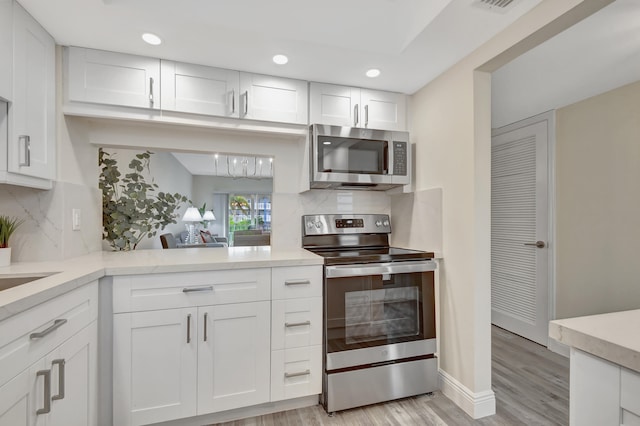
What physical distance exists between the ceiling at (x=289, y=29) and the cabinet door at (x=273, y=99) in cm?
9

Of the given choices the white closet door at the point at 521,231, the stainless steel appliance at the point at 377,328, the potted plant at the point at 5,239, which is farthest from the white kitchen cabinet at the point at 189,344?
the white closet door at the point at 521,231

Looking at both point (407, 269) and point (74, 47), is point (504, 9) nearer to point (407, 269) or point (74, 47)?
point (407, 269)

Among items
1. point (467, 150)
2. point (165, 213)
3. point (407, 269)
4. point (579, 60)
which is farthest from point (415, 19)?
point (165, 213)

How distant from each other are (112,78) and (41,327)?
1.38m

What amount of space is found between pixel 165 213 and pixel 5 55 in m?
1.30

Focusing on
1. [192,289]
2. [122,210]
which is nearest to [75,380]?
[192,289]

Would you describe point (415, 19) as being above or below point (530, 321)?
above

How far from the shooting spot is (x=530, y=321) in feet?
9.44

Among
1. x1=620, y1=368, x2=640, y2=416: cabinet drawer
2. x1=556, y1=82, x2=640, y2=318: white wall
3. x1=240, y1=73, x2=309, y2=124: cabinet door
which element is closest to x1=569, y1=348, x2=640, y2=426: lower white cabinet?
x1=620, y1=368, x2=640, y2=416: cabinet drawer

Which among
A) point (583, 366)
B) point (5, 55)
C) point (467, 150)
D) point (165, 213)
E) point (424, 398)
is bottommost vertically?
point (424, 398)

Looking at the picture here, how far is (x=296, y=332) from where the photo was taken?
1814 mm

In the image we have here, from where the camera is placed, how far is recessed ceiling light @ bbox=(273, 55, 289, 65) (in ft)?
6.09

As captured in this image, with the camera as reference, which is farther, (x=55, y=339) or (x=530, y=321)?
(x=530, y=321)

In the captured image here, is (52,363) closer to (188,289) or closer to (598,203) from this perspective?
(188,289)
